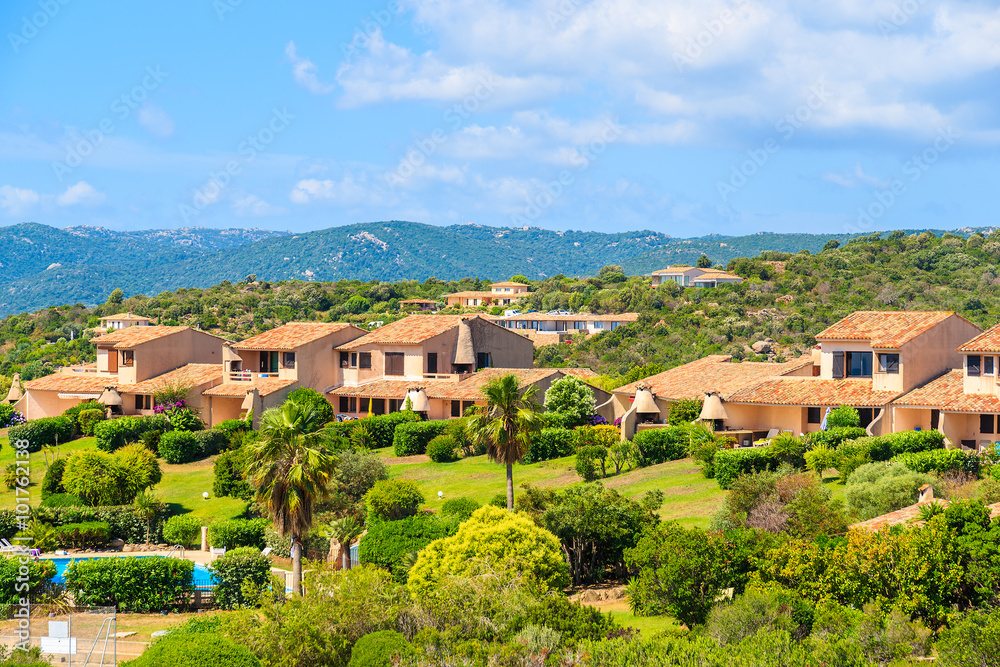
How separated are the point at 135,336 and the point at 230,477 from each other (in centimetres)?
2347

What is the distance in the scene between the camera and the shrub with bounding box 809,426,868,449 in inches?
1614

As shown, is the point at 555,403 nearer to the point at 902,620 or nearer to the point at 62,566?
the point at 62,566

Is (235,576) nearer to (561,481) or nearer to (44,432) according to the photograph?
(561,481)

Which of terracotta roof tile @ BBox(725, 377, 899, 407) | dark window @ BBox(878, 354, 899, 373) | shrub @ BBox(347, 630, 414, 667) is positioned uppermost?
dark window @ BBox(878, 354, 899, 373)

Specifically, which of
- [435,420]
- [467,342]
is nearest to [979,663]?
[435,420]

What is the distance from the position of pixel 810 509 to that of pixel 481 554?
31.9ft

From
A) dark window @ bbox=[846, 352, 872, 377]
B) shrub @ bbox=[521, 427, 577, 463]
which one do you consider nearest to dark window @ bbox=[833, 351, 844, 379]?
dark window @ bbox=[846, 352, 872, 377]

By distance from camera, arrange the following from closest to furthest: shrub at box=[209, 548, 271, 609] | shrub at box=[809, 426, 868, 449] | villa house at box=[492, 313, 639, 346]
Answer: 1. shrub at box=[209, 548, 271, 609]
2. shrub at box=[809, 426, 868, 449]
3. villa house at box=[492, 313, 639, 346]

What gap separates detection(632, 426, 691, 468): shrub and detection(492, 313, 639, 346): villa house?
7489cm

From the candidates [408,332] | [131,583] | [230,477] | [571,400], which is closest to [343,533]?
[131,583]

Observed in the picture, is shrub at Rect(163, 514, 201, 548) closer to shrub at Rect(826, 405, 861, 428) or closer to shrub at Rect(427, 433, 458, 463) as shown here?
shrub at Rect(427, 433, 458, 463)

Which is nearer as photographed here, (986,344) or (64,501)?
(986,344)

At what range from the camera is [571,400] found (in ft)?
173

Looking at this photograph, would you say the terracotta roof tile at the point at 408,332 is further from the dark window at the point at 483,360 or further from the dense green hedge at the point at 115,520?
the dense green hedge at the point at 115,520
